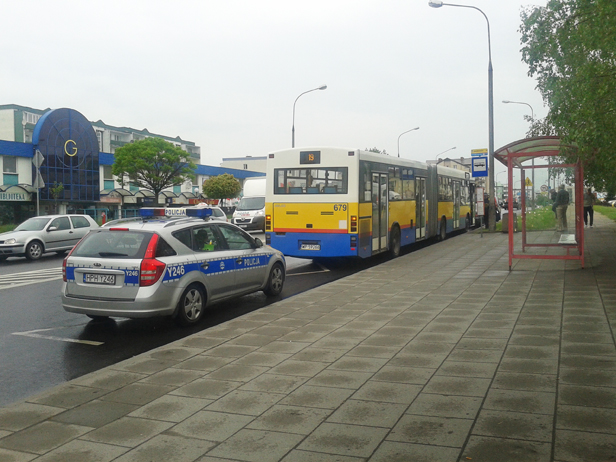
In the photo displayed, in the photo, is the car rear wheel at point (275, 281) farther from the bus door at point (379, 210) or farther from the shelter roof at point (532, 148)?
the shelter roof at point (532, 148)

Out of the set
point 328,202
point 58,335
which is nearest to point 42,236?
point 328,202

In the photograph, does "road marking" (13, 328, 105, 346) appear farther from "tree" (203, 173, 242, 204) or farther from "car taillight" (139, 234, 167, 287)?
"tree" (203, 173, 242, 204)

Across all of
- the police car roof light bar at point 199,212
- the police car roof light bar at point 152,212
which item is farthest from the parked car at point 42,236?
the police car roof light bar at point 152,212

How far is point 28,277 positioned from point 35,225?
239 inches

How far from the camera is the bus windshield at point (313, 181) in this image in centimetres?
1480

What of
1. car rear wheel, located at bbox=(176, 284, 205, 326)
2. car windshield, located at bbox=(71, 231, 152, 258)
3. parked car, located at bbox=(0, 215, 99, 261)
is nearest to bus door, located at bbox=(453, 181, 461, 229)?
parked car, located at bbox=(0, 215, 99, 261)

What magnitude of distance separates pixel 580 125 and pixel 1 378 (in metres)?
9.32

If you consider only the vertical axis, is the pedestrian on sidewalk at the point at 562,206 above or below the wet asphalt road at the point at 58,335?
above

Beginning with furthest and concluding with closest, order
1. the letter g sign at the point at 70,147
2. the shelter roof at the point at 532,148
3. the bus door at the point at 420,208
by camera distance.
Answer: the letter g sign at the point at 70,147, the bus door at the point at 420,208, the shelter roof at the point at 532,148

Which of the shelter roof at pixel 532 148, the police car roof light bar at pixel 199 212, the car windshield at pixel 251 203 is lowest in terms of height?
the police car roof light bar at pixel 199 212

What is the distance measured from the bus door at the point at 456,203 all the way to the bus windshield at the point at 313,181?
39.4ft

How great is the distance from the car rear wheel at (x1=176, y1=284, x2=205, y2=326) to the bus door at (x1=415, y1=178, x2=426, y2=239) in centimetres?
1218

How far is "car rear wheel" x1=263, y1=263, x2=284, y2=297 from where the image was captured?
36.2 feet

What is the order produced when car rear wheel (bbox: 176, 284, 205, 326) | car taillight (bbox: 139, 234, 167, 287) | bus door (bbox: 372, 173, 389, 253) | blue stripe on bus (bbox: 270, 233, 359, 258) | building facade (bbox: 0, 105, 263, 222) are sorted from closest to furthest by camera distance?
car taillight (bbox: 139, 234, 167, 287), car rear wheel (bbox: 176, 284, 205, 326), blue stripe on bus (bbox: 270, 233, 359, 258), bus door (bbox: 372, 173, 389, 253), building facade (bbox: 0, 105, 263, 222)
